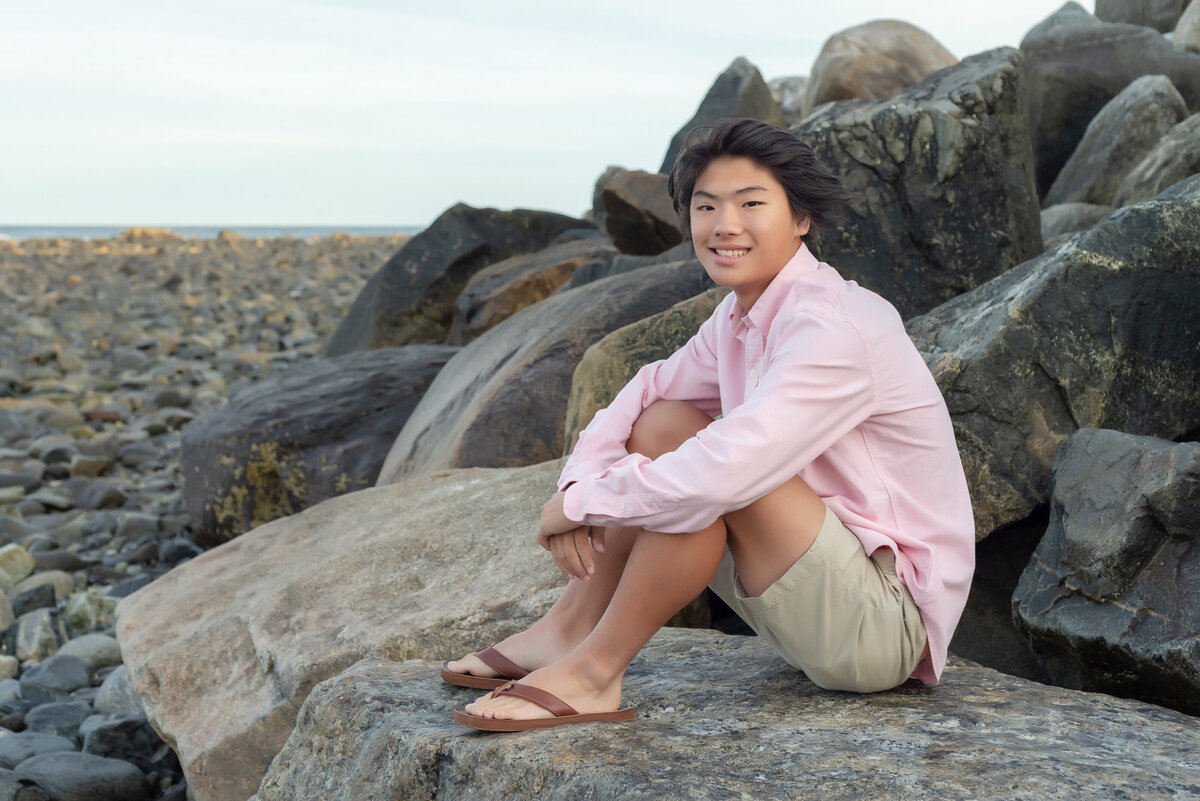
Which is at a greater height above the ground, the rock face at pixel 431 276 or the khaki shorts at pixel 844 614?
the rock face at pixel 431 276

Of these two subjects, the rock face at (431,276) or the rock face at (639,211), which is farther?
the rock face at (431,276)

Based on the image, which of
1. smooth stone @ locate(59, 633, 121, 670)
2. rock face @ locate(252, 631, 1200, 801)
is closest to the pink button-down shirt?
rock face @ locate(252, 631, 1200, 801)

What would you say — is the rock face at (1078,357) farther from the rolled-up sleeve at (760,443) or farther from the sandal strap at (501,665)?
the sandal strap at (501,665)

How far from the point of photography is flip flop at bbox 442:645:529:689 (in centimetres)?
260

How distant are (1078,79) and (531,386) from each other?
5351 millimetres

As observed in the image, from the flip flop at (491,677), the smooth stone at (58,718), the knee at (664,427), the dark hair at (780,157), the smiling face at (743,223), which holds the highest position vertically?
the dark hair at (780,157)

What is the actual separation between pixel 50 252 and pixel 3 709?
78.8 feet

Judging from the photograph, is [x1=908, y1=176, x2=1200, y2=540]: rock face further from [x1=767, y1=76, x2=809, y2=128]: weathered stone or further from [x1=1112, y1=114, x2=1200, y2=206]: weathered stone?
[x1=767, y1=76, x2=809, y2=128]: weathered stone

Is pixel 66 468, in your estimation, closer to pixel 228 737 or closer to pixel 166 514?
pixel 166 514

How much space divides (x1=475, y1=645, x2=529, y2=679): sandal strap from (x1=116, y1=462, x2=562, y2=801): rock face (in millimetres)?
544

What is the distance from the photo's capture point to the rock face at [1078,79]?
8.30 m

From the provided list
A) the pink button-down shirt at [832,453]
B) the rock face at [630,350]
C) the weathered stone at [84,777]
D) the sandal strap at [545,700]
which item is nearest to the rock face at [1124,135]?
the rock face at [630,350]

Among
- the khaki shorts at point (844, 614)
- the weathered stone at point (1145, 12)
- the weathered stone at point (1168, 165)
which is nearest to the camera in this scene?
the khaki shorts at point (844, 614)

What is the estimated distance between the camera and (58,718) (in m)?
4.46
